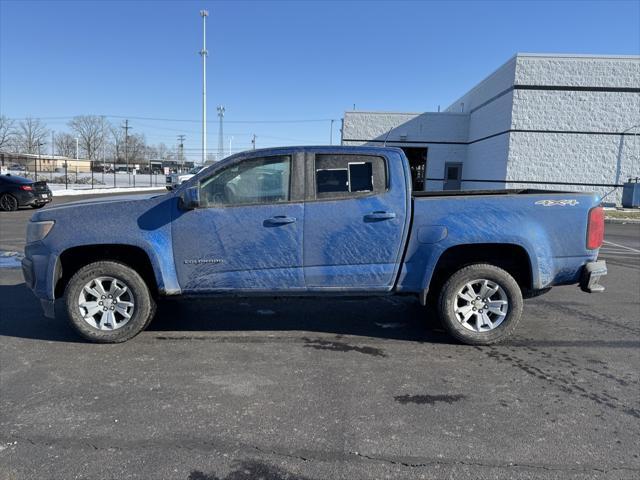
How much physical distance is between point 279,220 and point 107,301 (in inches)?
73.3

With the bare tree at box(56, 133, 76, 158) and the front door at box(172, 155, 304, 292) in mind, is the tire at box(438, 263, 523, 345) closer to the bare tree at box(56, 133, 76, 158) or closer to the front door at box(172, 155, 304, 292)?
the front door at box(172, 155, 304, 292)

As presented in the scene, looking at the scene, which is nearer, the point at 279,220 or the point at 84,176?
the point at 279,220

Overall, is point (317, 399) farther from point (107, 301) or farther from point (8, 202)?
point (8, 202)

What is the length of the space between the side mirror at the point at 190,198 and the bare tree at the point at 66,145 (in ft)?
421

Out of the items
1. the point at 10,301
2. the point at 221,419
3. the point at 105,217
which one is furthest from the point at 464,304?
the point at 10,301

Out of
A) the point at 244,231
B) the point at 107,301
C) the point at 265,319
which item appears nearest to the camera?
the point at 244,231

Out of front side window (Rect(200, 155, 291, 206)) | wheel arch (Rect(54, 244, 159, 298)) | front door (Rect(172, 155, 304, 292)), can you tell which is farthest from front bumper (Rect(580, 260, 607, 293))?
wheel arch (Rect(54, 244, 159, 298))

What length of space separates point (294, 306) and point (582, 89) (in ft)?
69.2

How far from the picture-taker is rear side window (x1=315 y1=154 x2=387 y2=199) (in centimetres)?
438

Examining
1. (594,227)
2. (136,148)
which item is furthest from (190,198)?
(136,148)

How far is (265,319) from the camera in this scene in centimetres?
525

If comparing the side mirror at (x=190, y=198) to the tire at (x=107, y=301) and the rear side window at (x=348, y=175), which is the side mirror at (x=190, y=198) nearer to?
the tire at (x=107, y=301)

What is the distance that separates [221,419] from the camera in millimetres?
3117

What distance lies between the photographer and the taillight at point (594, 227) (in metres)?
4.32
